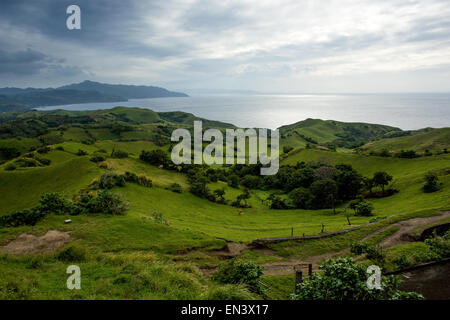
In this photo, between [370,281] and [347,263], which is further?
[347,263]

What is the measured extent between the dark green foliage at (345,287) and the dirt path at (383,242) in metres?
10.1

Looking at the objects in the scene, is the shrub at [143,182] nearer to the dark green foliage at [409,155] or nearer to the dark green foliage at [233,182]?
the dark green foliage at [233,182]

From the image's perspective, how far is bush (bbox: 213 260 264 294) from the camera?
40.2 ft

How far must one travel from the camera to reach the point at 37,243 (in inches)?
736

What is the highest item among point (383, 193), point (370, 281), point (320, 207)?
point (370, 281)

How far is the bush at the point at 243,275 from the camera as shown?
12250 mm

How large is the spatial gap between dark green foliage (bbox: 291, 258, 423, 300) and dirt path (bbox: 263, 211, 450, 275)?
33.1 ft

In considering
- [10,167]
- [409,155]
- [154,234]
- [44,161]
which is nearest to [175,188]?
[154,234]

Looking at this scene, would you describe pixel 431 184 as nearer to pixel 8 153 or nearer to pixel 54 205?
pixel 54 205

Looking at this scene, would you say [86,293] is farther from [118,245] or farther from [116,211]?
[116,211]

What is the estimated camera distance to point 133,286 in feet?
33.6

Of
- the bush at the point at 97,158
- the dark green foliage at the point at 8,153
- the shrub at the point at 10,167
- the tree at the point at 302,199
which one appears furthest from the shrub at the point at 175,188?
the dark green foliage at the point at 8,153
